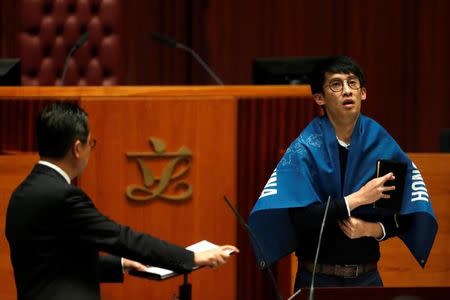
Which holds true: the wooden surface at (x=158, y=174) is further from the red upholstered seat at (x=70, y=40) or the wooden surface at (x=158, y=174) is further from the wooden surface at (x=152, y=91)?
the red upholstered seat at (x=70, y=40)

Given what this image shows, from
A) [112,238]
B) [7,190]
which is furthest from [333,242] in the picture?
[7,190]

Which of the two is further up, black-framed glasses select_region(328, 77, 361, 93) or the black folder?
black-framed glasses select_region(328, 77, 361, 93)

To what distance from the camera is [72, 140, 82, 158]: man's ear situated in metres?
Answer: 2.13

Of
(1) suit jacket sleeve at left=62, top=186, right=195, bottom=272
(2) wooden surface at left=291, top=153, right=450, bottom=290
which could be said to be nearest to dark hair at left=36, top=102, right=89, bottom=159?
(1) suit jacket sleeve at left=62, top=186, right=195, bottom=272

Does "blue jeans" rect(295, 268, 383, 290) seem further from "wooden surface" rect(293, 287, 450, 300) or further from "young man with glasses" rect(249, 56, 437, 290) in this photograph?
"wooden surface" rect(293, 287, 450, 300)

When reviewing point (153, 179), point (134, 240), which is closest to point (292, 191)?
point (134, 240)

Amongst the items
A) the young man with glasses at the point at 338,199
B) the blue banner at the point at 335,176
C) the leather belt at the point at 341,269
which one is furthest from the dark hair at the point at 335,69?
the leather belt at the point at 341,269

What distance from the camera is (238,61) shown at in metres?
5.21

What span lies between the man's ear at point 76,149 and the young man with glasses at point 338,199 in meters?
0.62

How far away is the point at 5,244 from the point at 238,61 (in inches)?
88.1

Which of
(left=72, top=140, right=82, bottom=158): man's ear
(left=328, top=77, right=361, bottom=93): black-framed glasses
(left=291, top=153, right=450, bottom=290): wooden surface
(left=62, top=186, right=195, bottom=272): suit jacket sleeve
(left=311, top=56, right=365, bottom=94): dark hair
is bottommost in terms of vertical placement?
(left=291, top=153, right=450, bottom=290): wooden surface

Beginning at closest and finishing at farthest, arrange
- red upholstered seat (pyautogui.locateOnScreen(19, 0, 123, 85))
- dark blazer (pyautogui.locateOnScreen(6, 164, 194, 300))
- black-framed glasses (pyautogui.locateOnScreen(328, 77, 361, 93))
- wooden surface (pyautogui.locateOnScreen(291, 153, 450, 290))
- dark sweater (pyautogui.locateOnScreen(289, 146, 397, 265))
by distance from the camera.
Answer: dark blazer (pyautogui.locateOnScreen(6, 164, 194, 300)) → dark sweater (pyautogui.locateOnScreen(289, 146, 397, 265)) → black-framed glasses (pyautogui.locateOnScreen(328, 77, 361, 93)) → wooden surface (pyautogui.locateOnScreen(291, 153, 450, 290)) → red upholstered seat (pyautogui.locateOnScreen(19, 0, 123, 85))

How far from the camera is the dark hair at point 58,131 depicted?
2.12 meters

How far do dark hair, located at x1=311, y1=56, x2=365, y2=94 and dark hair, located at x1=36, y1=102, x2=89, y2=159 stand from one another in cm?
81
